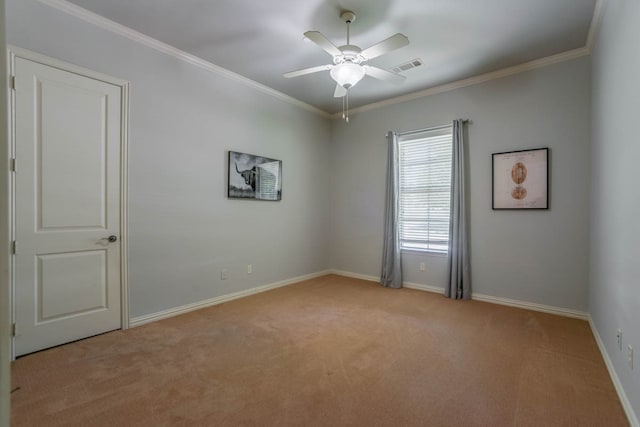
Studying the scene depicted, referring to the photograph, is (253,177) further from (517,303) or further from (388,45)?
(517,303)

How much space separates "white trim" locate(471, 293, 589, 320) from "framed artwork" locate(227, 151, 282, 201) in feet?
10.1

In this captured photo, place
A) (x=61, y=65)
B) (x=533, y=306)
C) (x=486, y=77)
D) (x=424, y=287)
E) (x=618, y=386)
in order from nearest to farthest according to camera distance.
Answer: (x=618, y=386) < (x=61, y=65) < (x=533, y=306) < (x=486, y=77) < (x=424, y=287)

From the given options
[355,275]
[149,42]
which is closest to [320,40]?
[149,42]

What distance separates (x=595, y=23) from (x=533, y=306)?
2902 millimetres

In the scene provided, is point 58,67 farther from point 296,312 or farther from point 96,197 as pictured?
point 296,312

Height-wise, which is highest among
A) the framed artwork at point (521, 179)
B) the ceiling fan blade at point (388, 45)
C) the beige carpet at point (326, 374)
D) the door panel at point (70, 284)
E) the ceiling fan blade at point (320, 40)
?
the ceiling fan blade at point (320, 40)

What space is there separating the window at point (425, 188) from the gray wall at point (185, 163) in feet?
5.60

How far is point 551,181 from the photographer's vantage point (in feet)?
11.4

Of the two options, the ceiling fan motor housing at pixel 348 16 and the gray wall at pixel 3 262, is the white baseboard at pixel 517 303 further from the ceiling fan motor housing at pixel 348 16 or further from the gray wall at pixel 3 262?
the gray wall at pixel 3 262

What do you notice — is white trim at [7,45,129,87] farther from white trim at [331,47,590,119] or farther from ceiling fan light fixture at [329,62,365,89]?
white trim at [331,47,590,119]

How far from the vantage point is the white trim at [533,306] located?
3311 mm

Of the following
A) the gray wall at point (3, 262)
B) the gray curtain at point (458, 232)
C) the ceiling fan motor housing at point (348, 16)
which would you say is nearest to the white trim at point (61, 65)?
the ceiling fan motor housing at point (348, 16)

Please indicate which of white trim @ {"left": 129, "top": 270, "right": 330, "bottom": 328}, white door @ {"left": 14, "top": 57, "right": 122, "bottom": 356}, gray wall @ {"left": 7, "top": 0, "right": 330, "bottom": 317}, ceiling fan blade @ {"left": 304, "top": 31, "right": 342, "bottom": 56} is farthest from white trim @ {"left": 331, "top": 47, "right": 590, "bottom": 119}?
white door @ {"left": 14, "top": 57, "right": 122, "bottom": 356}

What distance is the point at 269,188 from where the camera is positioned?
14.6 ft
